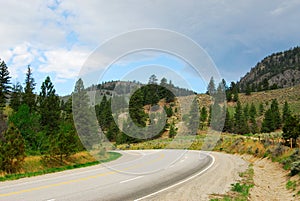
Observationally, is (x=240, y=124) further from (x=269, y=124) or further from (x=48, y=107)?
(x=48, y=107)

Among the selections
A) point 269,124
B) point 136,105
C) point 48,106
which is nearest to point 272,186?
point 136,105

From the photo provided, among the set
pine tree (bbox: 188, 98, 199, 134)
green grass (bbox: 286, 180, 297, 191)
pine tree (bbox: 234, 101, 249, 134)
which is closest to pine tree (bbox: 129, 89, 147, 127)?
pine tree (bbox: 188, 98, 199, 134)

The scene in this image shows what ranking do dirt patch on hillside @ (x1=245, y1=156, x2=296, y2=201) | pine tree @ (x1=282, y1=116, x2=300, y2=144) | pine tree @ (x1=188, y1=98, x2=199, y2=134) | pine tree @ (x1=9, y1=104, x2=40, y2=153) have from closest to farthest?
1. dirt patch on hillside @ (x1=245, y1=156, x2=296, y2=201)
2. pine tree @ (x1=188, y1=98, x2=199, y2=134)
3. pine tree @ (x1=9, y1=104, x2=40, y2=153)
4. pine tree @ (x1=282, y1=116, x2=300, y2=144)

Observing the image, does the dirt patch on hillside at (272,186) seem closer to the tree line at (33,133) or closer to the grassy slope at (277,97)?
the tree line at (33,133)

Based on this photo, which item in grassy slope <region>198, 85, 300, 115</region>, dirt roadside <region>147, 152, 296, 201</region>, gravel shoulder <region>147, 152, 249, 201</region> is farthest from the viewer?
grassy slope <region>198, 85, 300, 115</region>

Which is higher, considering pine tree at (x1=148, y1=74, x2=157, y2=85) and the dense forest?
pine tree at (x1=148, y1=74, x2=157, y2=85)

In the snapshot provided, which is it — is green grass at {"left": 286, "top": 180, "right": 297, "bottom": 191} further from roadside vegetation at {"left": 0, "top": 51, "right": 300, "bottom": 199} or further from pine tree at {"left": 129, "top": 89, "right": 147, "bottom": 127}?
pine tree at {"left": 129, "top": 89, "right": 147, "bottom": 127}

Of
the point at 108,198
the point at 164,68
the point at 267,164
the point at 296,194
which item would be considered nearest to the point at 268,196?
the point at 296,194

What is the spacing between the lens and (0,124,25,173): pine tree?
17797 mm

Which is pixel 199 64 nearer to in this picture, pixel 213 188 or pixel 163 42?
pixel 163 42

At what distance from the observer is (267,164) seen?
72.2 feet

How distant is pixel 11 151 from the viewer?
59.5 feet

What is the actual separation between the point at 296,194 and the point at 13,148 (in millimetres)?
16452

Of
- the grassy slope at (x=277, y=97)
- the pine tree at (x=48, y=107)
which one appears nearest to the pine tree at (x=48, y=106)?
the pine tree at (x=48, y=107)
